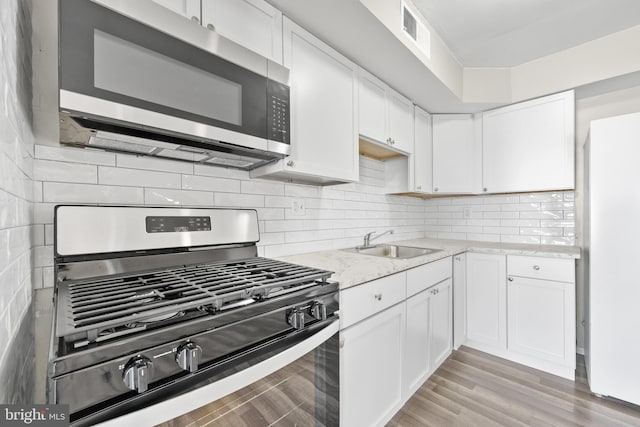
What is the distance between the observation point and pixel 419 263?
1708 millimetres

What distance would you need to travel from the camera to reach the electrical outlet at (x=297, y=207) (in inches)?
68.7

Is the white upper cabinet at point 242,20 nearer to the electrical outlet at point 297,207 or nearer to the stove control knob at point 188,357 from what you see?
the electrical outlet at point 297,207

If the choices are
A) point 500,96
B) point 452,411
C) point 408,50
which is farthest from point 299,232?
point 500,96

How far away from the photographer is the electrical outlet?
175 cm

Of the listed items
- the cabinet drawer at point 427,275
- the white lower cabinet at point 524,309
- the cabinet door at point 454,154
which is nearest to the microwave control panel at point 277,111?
the cabinet drawer at point 427,275

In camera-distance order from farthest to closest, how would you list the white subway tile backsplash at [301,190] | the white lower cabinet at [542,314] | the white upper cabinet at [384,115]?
1. the white lower cabinet at [542,314]
2. the white upper cabinet at [384,115]
3. the white subway tile backsplash at [301,190]

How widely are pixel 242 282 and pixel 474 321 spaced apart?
2.30 metres

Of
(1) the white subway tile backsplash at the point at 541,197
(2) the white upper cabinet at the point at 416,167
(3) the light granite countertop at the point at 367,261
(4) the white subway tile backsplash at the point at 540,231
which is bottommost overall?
(3) the light granite countertop at the point at 367,261

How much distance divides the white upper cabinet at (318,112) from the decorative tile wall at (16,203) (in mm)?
845

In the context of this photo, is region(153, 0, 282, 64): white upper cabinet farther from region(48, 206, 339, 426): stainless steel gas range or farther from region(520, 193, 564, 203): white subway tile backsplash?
region(520, 193, 564, 203): white subway tile backsplash

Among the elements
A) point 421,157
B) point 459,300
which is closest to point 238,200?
point 421,157

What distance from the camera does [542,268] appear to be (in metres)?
2.10

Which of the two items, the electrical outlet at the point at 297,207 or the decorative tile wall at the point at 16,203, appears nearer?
the decorative tile wall at the point at 16,203

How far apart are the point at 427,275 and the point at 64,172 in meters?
1.91
